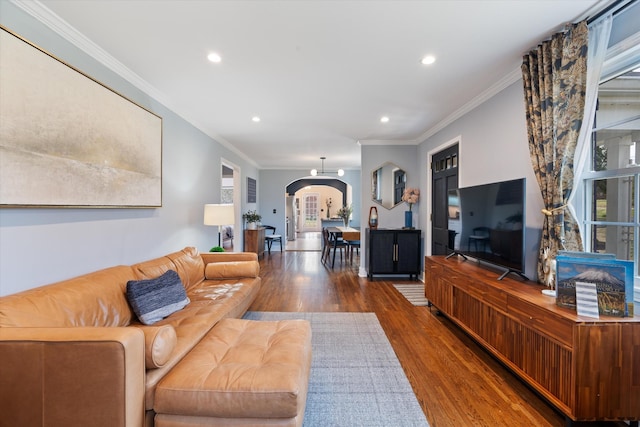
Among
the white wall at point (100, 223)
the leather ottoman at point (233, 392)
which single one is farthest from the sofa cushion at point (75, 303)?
the leather ottoman at point (233, 392)

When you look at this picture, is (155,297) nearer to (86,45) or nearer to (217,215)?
(217,215)

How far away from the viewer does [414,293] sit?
420 cm

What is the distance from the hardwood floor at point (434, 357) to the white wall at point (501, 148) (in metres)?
0.96

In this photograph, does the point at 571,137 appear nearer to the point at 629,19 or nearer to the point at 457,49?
the point at 629,19

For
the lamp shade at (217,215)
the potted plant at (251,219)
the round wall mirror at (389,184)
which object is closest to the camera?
the lamp shade at (217,215)

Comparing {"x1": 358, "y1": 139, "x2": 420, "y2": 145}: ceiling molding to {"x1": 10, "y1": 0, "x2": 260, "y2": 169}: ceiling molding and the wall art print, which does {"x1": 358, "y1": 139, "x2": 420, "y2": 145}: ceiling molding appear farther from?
the wall art print

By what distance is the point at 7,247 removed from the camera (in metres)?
1.61

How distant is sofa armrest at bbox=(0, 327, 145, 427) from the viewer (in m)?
1.21

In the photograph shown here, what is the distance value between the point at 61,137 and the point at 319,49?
6.52 feet

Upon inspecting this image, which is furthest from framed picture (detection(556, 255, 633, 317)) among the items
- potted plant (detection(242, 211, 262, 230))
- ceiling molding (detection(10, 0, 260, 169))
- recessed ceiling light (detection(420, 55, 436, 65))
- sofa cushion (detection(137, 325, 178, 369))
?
potted plant (detection(242, 211, 262, 230))

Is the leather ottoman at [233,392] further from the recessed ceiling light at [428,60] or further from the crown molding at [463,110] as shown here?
the crown molding at [463,110]

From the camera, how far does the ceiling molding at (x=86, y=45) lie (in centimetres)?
174

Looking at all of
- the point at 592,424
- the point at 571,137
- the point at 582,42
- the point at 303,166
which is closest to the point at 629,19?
the point at 582,42

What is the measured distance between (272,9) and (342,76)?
41.4 inches
